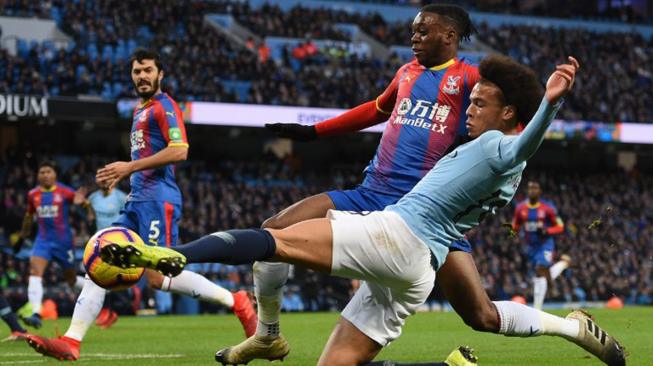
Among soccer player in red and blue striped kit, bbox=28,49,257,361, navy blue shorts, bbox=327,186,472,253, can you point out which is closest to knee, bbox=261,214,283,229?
navy blue shorts, bbox=327,186,472,253

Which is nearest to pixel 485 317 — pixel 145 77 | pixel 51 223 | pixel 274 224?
pixel 274 224

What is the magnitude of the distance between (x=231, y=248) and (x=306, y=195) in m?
28.0

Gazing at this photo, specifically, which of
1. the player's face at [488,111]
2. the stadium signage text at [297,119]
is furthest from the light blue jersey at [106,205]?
the player's face at [488,111]

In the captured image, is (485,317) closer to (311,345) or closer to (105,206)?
(311,345)

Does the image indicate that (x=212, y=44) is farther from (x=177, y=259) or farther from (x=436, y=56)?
(x=177, y=259)

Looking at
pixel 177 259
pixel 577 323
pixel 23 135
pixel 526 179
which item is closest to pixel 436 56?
pixel 577 323

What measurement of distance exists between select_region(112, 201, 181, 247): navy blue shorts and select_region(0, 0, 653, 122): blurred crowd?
19.2 metres

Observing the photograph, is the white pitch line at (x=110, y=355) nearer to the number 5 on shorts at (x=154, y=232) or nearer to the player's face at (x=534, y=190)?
the number 5 on shorts at (x=154, y=232)

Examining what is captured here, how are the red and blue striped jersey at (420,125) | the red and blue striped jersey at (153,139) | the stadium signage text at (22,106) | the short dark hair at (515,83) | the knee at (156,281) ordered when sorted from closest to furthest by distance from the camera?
the short dark hair at (515,83) < the red and blue striped jersey at (420,125) < the red and blue striped jersey at (153,139) < the knee at (156,281) < the stadium signage text at (22,106)

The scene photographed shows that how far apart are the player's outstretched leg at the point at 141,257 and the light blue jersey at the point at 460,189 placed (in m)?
1.20

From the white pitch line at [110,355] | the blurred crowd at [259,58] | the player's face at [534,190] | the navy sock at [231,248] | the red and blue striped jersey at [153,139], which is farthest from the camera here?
the blurred crowd at [259,58]

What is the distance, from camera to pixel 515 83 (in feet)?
18.3

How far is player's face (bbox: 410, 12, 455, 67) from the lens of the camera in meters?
7.20

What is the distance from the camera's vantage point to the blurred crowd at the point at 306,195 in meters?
25.2
